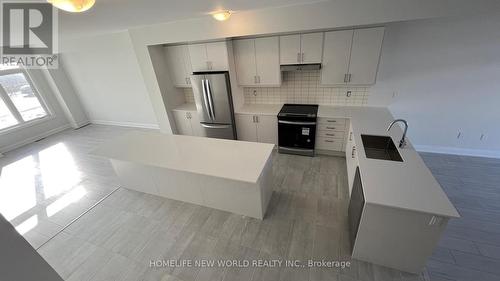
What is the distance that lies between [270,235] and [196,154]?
1.36 metres

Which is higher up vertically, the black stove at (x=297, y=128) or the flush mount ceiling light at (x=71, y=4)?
the flush mount ceiling light at (x=71, y=4)

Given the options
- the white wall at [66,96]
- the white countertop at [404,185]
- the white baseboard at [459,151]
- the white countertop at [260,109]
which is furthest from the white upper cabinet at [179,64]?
the white baseboard at [459,151]

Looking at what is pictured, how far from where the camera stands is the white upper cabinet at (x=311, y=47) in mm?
3102

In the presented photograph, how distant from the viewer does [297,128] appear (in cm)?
360

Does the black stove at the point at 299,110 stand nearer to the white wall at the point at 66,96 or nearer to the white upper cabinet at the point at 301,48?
the white upper cabinet at the point at 301,48

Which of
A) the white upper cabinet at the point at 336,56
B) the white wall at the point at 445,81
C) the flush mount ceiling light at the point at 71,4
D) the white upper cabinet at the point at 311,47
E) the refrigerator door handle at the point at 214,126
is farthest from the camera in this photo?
the refrigerator door handle at the point at 214,126

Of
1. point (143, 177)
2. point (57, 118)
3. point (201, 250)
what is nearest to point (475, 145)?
point (201, 250)

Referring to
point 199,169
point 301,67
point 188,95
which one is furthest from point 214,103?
point 199,169

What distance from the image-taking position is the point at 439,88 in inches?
124

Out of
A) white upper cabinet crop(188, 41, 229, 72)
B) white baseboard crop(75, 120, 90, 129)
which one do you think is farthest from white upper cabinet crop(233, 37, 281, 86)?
white baseboard crop(75, 120, 90, 129)

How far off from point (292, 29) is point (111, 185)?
3.94 metres

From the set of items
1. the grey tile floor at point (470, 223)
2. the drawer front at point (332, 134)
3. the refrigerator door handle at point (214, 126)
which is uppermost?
the refrigerator door handle at point (214, 126)

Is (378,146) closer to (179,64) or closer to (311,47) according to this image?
(311,47)

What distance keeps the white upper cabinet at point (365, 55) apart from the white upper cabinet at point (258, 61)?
1.20m
